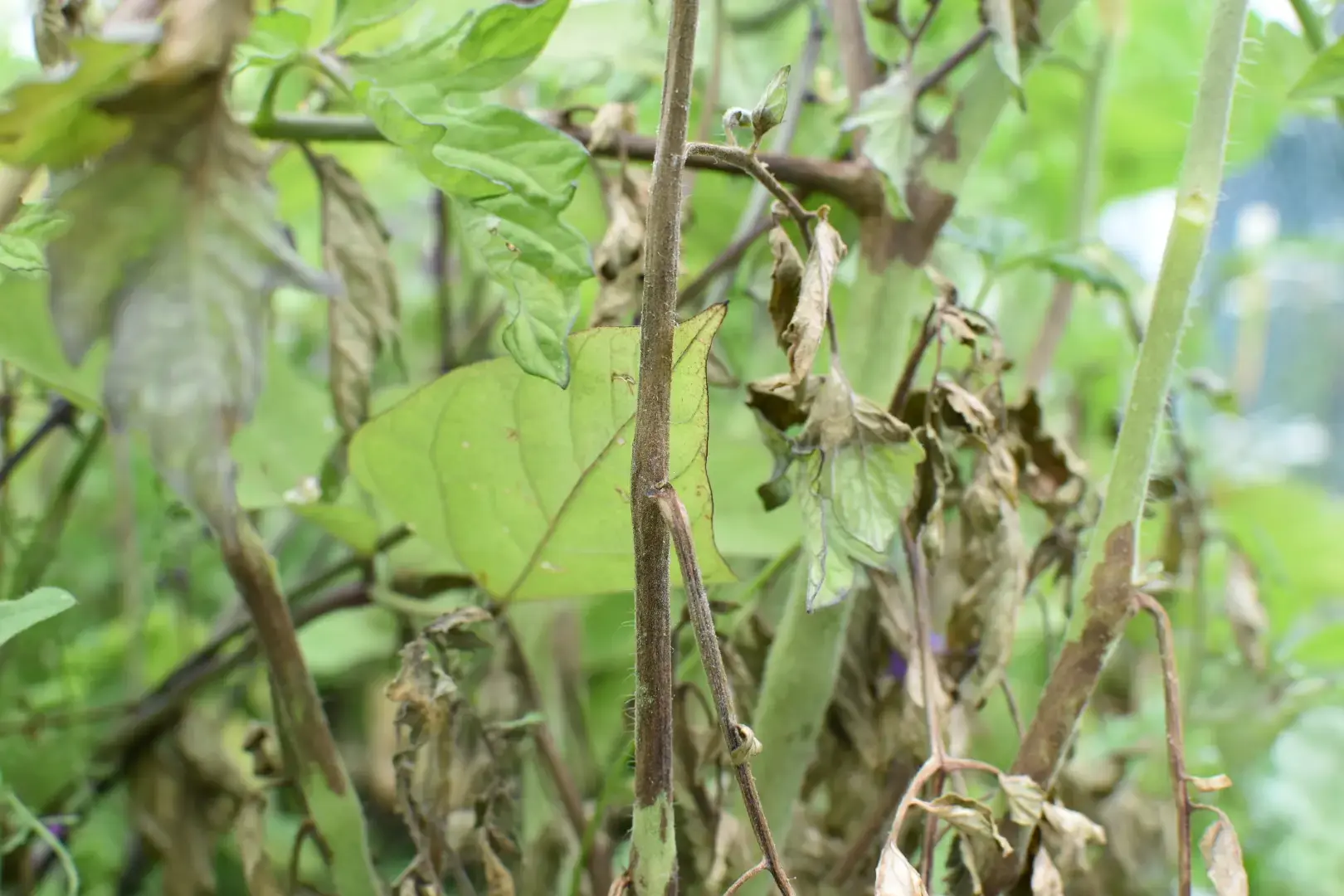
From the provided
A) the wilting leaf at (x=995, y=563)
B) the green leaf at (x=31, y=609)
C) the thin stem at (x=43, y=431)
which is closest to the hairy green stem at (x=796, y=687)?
the wilting leaf at (x=995, y=563)

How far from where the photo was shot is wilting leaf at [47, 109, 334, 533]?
0.23 meters

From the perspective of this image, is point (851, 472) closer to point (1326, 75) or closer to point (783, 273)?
point (783, 273)

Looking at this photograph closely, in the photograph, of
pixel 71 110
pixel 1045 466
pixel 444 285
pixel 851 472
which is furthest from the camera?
pixel 444 285

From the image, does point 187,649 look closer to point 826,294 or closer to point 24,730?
point 24,730

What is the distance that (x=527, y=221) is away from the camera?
29 cm

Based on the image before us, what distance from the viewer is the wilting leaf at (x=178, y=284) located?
23 cm

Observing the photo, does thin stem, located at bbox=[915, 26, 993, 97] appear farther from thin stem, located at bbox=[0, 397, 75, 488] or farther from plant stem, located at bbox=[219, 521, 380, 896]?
thin stem, located at bbox=[0, 397, 75, 488]

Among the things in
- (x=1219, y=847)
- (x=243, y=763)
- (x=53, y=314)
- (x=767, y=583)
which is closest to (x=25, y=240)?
(x=53, y=314)

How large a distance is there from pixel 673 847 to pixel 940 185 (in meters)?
0.29

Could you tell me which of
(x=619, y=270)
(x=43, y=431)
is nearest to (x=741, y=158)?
(x=619, y=270)

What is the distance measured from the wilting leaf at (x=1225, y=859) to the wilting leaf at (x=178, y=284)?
1.07ft

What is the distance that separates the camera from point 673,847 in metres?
0.31

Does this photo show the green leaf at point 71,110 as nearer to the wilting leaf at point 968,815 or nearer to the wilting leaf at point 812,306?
the wilting leaf at point 812,306

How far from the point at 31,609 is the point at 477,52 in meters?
0.23
